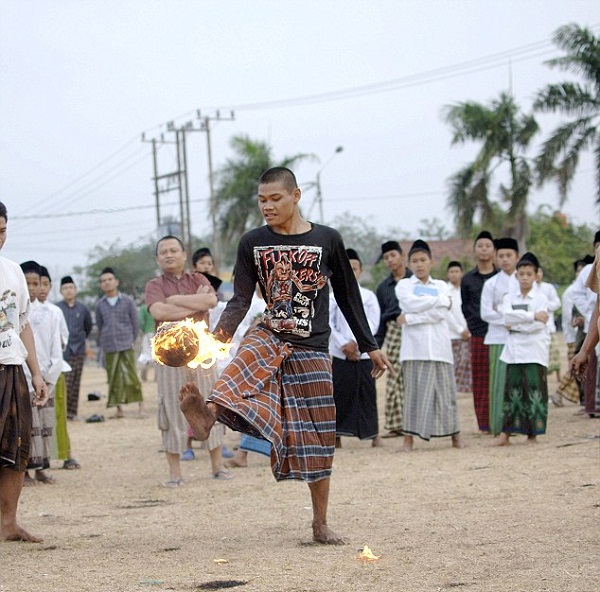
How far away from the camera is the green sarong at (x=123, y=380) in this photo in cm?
1773

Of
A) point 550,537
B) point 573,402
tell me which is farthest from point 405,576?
point 573,402

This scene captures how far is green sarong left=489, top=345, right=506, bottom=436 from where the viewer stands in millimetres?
11875

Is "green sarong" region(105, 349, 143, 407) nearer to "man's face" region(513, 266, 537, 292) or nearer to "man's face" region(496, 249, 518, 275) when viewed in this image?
"man's face" region(496, 249, 518, 275)

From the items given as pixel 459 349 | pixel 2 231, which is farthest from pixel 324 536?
pixel 459 349

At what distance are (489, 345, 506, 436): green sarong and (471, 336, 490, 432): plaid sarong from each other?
457mm

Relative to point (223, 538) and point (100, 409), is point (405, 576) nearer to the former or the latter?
point (223, 538)

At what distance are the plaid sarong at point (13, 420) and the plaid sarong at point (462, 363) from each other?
11.2m

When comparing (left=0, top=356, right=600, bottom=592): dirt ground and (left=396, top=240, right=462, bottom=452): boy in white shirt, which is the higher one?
(left=396, top=240, right=462, bottom=452): boy in white shirt

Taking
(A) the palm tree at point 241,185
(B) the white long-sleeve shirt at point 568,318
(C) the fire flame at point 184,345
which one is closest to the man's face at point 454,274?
(B) the white long-sleeve shirt at point 568,318

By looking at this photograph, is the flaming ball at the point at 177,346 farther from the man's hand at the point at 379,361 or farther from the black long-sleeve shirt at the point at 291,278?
the man's hand at the point at 379,361

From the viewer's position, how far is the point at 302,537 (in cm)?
676

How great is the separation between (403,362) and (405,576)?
Answer: 621 cm

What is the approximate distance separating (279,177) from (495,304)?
6.27 meters

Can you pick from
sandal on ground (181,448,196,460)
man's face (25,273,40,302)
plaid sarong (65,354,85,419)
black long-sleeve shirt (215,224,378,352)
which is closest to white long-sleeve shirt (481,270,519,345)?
sandal on ground (181,448,196,460)
